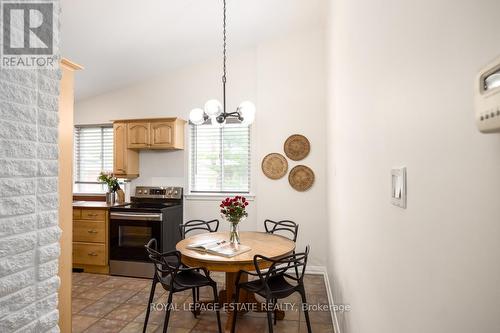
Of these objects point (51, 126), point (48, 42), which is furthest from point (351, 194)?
point (48, 42)

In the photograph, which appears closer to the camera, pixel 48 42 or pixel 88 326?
pixel 48 42

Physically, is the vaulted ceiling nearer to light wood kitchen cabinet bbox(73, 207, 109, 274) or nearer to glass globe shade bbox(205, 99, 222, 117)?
glass globe shade bbox(205, 99, 222, 117)

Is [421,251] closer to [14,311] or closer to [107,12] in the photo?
[14,311]

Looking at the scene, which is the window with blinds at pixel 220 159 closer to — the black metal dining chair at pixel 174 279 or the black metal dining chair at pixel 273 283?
the black metal dining chair at pixel 174 279

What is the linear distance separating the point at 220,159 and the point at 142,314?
2.37m

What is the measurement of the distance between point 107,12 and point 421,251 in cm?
324

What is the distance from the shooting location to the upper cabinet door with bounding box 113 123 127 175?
463cm

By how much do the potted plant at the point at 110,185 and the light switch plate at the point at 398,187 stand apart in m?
4.38

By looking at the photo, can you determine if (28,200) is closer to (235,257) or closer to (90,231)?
(235,257)

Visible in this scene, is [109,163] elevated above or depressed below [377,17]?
below

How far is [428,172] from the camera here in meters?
0.76

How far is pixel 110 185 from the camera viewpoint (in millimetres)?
4691

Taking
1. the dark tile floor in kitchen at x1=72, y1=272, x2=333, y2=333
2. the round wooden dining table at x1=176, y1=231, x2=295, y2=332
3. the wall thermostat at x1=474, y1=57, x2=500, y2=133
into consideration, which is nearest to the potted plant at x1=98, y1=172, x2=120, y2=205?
the dark tile floor in kitchen at x1=72, y1=272, x2=333, y2=333

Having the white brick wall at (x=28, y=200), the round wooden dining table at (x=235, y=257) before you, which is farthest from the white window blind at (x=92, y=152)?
the white brick wall at (x=28, y=200)
